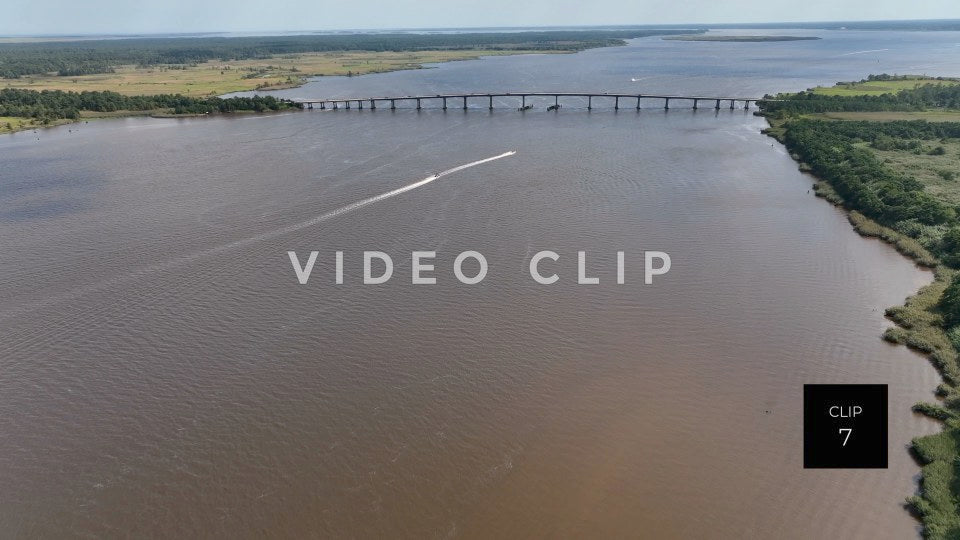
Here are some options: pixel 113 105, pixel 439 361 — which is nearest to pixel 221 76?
pixel 113 105

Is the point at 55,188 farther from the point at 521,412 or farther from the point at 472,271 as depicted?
the point at 521,412

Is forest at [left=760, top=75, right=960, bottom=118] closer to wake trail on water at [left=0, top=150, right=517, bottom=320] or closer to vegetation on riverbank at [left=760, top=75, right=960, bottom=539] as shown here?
vegetation on riverbank at [left=760, top=75, right=960, bottom=539]

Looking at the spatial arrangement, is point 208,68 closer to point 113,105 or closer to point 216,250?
point 113,105

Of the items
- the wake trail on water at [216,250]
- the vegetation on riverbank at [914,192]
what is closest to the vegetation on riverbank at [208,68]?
the wake trail on water at [216,250]

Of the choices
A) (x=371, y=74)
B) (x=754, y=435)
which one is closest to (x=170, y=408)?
(x=754, y=435)

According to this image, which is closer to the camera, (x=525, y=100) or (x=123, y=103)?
(x=123, y=103)

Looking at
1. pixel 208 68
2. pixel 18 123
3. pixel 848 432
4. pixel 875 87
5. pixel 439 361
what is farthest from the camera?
pixel 208 68

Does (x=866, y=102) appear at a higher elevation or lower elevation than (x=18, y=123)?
higher

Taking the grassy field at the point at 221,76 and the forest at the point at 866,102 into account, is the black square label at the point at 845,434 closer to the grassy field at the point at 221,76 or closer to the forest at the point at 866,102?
the forest at the point at 866,102
